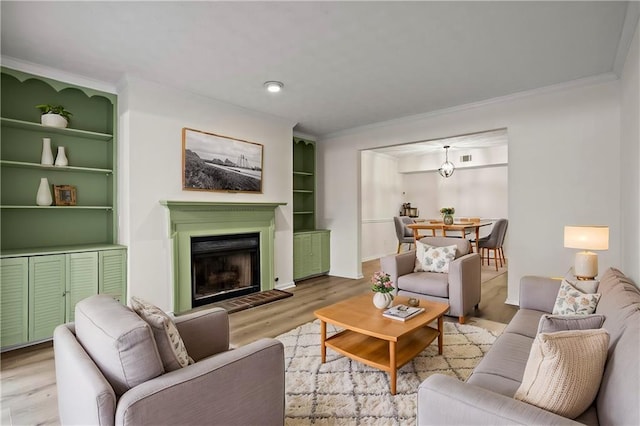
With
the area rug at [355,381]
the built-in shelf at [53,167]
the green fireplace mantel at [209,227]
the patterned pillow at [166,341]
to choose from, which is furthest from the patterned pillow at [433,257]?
the built-in shelf at [53,167]

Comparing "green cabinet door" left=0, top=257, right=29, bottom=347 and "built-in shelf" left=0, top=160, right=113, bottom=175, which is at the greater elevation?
"built-in shelf" left=0, top=160, right=113, bottom=175

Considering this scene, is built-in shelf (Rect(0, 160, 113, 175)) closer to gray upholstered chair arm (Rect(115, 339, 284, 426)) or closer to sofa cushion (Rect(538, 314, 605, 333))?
gray upholstered chair arm (Rect(115, 339, 284, 426))

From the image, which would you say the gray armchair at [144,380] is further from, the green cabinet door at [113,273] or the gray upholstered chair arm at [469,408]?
the green cabinet door at [113,273]

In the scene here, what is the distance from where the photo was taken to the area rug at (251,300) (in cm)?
392

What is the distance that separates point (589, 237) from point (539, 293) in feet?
2.80

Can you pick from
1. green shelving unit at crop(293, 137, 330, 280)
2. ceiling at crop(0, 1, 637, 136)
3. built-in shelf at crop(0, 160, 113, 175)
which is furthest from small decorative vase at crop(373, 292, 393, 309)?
built-in shelf at crop(0, 160, 113, 175)

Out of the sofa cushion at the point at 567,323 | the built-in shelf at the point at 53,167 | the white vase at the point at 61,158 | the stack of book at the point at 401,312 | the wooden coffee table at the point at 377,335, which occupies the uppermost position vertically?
the white vase at the point at 61,158

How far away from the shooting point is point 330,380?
2.28 m

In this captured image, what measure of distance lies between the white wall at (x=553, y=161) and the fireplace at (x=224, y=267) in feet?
10.0

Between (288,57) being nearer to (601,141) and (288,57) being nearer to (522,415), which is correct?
(522,415)

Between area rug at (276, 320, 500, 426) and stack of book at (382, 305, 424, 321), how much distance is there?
15.4 inches

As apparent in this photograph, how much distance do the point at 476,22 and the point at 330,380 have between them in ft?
9.06

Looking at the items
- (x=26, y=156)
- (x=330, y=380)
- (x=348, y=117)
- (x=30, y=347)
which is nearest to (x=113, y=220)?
(x=26, y=156)

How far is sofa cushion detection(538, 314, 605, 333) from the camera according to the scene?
1479mm
